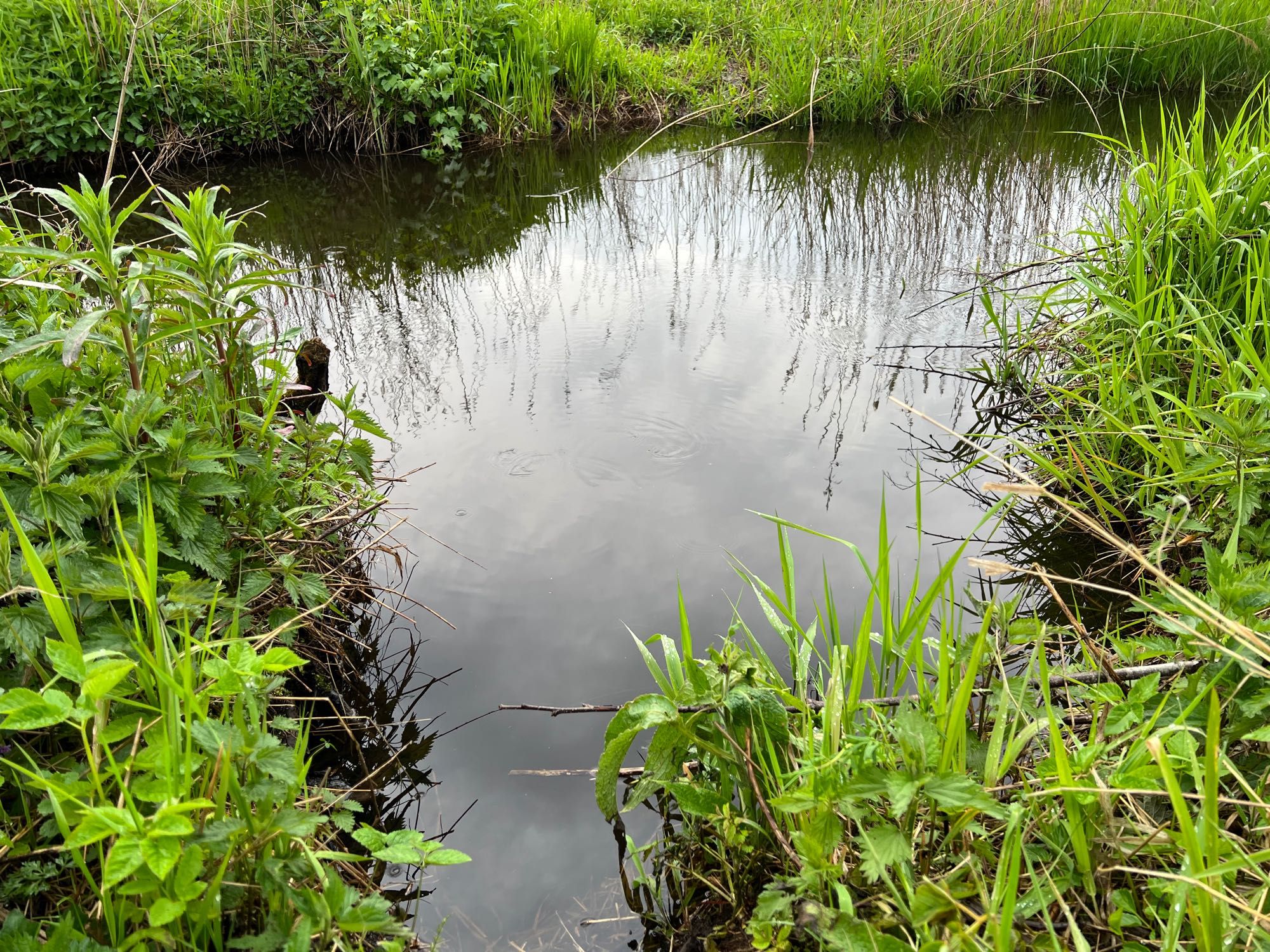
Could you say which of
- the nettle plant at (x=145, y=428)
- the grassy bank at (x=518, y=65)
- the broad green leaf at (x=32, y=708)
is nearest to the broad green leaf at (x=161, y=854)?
the broad green leaf at (x=32, y=708)

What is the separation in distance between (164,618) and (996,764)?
1466 mm

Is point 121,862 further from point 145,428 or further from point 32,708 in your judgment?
point 145,428

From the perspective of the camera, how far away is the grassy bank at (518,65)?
18.9 ft

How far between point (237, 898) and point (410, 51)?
258 inches

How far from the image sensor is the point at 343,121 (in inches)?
256

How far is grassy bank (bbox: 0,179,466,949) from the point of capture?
1.15m

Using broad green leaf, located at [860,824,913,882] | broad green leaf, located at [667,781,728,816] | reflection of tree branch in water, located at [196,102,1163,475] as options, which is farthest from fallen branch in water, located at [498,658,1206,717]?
reflection of tree branch in water, located at [196,102,1163,475]

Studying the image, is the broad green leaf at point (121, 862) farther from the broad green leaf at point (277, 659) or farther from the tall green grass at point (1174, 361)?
the tall green grass at point (1174, 361)

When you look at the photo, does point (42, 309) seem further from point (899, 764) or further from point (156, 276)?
point (899, 764)

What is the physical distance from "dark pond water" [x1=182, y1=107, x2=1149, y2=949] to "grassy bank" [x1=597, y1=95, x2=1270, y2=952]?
27 cm

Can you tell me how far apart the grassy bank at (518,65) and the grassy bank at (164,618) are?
4.63 meters

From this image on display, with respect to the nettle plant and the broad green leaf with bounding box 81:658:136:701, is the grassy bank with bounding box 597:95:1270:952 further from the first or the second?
the nettle plant

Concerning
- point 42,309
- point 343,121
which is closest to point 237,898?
point 42,309

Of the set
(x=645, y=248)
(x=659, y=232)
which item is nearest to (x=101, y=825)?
(x=645, y=248)
